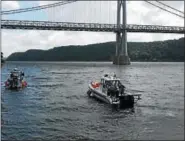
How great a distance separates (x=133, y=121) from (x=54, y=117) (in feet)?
21.3

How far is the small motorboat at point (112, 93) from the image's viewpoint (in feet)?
119

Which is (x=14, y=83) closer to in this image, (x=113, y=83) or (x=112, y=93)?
(x=113, y=83)

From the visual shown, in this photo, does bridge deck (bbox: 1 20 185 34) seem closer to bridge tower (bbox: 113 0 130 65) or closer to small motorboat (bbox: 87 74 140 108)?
bridge tower (bbox: 113 0 130 65)

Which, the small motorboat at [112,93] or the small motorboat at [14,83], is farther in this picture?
the small motorboat at [14,83]

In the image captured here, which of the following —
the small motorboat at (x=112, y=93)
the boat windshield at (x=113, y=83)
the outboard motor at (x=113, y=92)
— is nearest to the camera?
the small motorboat at (x=112, y=93)

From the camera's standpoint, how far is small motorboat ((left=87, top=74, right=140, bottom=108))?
36403 millimetres

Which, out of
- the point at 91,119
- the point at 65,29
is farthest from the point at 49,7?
the point at 91,119

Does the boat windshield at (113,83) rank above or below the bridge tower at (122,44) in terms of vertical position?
below

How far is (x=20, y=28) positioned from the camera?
15375 cm

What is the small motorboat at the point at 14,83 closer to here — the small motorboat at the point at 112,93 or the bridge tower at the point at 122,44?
the small motorboat at the point at 112,93

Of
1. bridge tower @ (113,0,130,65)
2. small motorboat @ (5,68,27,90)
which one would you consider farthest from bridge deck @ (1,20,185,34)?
small motorboat @ (5,68,27,90)

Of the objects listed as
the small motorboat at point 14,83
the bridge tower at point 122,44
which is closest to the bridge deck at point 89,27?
the bridge tower at point 122,44

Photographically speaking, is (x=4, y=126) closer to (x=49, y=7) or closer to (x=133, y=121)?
(x=133, y=121)

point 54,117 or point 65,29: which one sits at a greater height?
point 65,29
